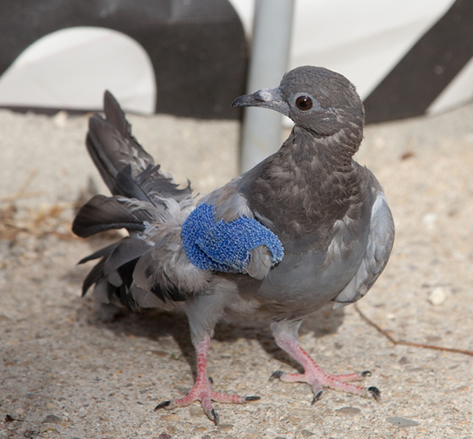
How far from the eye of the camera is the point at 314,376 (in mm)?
2863

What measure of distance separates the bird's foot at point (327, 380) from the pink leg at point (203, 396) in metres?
0.24

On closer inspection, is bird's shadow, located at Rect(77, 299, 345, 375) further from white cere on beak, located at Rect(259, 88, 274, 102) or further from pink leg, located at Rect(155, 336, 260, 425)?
white cere on beak, located at Rect(259, 88, 274, 102)

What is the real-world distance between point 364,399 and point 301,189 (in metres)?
1.08

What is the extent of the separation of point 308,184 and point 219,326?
1350mm

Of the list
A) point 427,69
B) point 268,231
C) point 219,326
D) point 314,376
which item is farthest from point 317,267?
point 427,69

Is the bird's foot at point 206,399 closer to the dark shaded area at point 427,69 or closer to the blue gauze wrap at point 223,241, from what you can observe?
the blue gauze wrap at point 223,241

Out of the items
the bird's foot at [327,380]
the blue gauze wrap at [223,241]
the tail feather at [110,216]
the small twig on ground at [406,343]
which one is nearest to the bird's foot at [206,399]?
the bird's foot at [327,380]

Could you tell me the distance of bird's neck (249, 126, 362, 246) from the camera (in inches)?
91.5

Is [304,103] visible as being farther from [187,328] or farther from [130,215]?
[187,328]

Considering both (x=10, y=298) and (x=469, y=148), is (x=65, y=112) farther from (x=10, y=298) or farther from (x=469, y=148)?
(x=469, y=148)

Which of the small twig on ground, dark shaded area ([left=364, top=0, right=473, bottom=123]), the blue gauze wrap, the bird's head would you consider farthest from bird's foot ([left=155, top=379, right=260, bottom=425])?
dark shaded area ([left=364, top=0, right=473, bottom=123])

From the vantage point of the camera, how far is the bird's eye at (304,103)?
2246mm

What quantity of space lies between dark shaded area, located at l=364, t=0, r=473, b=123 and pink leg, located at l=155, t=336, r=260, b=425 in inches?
108

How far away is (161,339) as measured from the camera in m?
3.24
